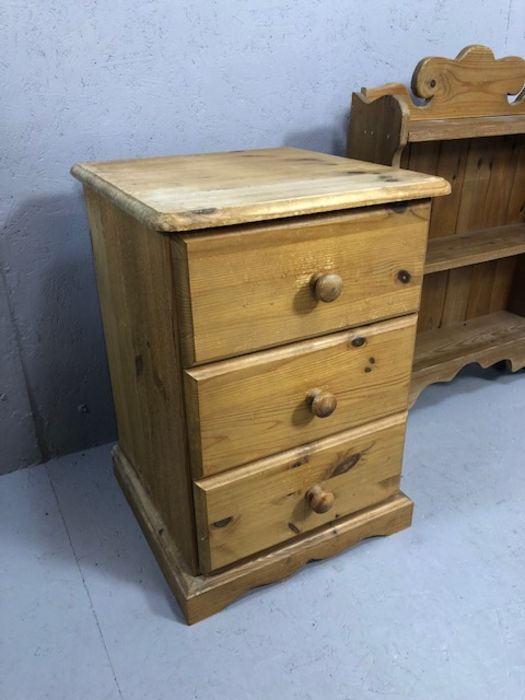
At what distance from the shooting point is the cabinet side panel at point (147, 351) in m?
0.83

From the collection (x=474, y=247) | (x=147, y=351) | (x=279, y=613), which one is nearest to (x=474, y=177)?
(x=474, y=247)

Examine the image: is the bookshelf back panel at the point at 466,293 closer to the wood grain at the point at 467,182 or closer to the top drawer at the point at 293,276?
the wood grain at the point at 467,182

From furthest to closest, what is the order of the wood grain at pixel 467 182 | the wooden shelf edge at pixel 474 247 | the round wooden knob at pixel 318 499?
the wooden shelf edge at pixel 474 247 → the wood grain at pixel 467 182 → the round wooden knob at pixel 318 499

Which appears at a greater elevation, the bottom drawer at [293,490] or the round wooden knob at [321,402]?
the round wooden knob at [321,402]

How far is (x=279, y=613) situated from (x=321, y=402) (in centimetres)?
41

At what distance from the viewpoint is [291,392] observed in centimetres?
92

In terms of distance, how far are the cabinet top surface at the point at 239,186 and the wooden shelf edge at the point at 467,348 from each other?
0.66m

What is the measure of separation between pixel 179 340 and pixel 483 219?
122 centimetres

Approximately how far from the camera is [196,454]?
2.87 feet

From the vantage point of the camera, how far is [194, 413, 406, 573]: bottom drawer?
36.9 inches

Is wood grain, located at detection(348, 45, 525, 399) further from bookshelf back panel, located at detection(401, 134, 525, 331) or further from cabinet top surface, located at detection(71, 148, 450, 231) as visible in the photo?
cabinet top surface, located at detection(71, 148, 450, 231)

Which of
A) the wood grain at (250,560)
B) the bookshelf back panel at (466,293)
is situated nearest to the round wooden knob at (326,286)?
the wood grain at (250,560)

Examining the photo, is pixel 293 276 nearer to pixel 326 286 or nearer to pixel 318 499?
pixel 326 286

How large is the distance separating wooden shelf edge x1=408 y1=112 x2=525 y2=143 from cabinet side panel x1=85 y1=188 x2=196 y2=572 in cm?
67
